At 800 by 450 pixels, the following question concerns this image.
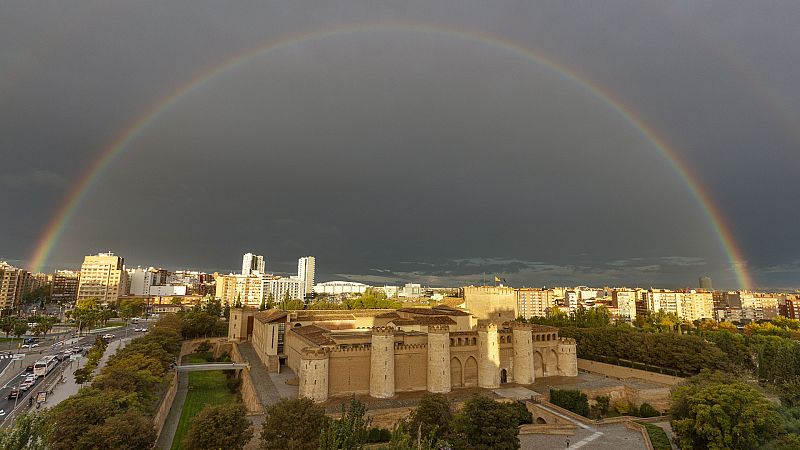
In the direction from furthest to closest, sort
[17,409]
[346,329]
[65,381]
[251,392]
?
1. [346,329]
2. [65,381]
3. [251,392]
4. [17,409]

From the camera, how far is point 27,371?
45812mm

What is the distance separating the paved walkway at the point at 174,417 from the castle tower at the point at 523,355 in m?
31.1

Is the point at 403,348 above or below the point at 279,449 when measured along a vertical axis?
above

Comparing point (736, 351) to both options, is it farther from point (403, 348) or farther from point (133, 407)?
point (133, 407)

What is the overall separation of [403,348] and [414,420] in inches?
529

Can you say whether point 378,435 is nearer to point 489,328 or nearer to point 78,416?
point 489,328

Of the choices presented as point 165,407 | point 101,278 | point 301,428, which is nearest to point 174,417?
point 165,407

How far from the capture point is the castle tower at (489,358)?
41.7 m

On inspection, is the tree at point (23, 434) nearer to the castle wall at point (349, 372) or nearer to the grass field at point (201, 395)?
the grass field at point (201, 395)

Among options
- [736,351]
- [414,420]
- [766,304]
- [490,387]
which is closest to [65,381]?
[414,420]

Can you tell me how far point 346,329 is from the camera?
54594mm

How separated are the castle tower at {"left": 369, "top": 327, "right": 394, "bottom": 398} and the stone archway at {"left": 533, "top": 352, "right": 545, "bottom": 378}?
18371mm

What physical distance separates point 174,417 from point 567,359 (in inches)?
1536

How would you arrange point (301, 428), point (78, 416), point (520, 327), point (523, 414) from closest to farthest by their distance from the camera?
point (301, 428) → point (78, 416) → point (523, 414) → point (520, 327)
